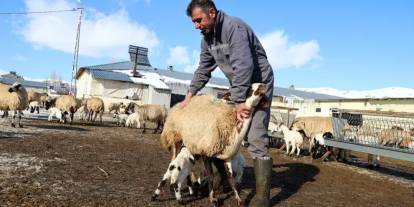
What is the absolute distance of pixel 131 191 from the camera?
593cm

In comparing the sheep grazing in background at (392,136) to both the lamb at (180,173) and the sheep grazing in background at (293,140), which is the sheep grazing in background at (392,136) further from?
the lamb at (180,173)

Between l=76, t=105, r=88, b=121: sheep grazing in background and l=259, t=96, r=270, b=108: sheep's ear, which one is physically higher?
l=259, t=96, r=270, b=108: sheep's ear

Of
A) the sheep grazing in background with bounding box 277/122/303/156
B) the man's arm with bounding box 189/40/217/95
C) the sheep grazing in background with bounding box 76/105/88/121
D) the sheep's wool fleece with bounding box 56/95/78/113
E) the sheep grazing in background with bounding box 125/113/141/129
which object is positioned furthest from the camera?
the sheep grazing in background with bounding box 76/105/88/121

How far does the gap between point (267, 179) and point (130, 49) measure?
2140 inches

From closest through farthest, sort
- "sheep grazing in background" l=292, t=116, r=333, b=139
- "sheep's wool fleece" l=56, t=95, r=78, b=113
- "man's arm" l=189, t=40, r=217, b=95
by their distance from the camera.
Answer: "man's arm" l=189, t=40, r=217, b=95, "sheep grazing in background" l=292, t=116, r=333, b=139, "sheep's wool fleece" l=56, t=95, r=78, b=113

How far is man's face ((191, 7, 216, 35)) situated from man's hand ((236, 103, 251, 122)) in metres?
0.99

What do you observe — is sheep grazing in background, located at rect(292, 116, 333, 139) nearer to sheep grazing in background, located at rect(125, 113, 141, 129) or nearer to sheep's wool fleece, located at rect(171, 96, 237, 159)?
sheep grazing in background, located at rect(125, 113, 141, 129)

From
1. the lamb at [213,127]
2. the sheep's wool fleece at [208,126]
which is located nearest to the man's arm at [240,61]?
the lamb at [213,127]

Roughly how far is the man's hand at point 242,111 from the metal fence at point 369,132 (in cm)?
728

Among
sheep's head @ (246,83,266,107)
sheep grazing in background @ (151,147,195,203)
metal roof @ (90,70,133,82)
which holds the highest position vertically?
metal roof @ (90,70,133,82)

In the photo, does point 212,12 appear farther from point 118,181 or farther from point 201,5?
point 118,181

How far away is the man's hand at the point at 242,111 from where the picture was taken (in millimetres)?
4785

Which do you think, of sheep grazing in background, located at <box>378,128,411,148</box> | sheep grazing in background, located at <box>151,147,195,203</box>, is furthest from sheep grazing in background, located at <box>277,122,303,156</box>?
sheep grazing in background, located at <box>151,147,195,203</box>

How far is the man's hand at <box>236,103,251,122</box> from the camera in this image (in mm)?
4785
